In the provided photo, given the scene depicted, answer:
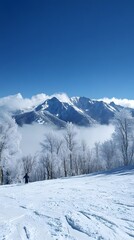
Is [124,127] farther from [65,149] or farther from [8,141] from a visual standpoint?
[8,141]

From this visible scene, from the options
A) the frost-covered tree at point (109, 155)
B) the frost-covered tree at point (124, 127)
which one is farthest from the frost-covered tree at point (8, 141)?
the frost-covered tree at point (109, 155)

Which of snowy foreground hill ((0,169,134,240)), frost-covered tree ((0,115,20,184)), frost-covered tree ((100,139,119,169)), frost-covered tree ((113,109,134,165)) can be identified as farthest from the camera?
frost-covered tree ((100,139,119,169))

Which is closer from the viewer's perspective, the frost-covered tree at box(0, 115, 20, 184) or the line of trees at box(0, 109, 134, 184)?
the frost-covered tree at box(0, 115, 20, 184)

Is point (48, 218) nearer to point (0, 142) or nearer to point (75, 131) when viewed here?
point (0, 142)

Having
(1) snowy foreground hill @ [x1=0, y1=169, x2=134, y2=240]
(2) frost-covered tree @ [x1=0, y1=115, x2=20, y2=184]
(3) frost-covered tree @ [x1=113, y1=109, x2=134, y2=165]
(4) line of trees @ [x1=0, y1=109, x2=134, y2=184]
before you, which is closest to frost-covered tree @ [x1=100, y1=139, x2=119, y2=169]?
(4) line of trees @ [x1=0, y1=109, x2=134, y2=184]

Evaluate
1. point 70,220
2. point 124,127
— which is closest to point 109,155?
point 124,127

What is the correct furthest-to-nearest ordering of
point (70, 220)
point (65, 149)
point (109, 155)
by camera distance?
1. point (109, 155)
2. point (65, 149)
3. point (70, 220)

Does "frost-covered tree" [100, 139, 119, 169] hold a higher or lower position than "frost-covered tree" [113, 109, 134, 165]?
lower

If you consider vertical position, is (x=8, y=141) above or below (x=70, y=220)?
above

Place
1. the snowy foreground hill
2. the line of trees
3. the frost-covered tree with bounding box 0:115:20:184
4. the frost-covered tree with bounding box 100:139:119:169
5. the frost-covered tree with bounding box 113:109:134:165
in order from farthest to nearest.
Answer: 1. the frost-covered tree with bounding box 100:139:119:169
2. the frost-covered tree with bounding box 113:109:134:165
3. the line of trees
4. the frost-covered tree with bounding box 0:115:20:184
5. the snowy foreground hill

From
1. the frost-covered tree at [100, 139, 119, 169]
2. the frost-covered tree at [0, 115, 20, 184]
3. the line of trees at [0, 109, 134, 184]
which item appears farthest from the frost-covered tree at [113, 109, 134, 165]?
the frost-covered tree at [0, 115, 20, 184]

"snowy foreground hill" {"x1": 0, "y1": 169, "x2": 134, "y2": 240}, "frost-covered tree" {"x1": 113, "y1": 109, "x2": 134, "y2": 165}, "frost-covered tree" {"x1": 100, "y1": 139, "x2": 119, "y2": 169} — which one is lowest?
"snowy foreground hill" {"x1": 0, "y1": 169, "x2": 134, "y2": 240}

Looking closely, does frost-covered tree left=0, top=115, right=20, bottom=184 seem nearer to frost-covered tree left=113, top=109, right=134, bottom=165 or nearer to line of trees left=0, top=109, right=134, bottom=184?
line of trees left=0, top=109, right=134, bottom=184

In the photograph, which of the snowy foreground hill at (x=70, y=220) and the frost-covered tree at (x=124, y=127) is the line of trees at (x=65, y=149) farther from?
the snowy foreground hill at (x=70, y=220)
